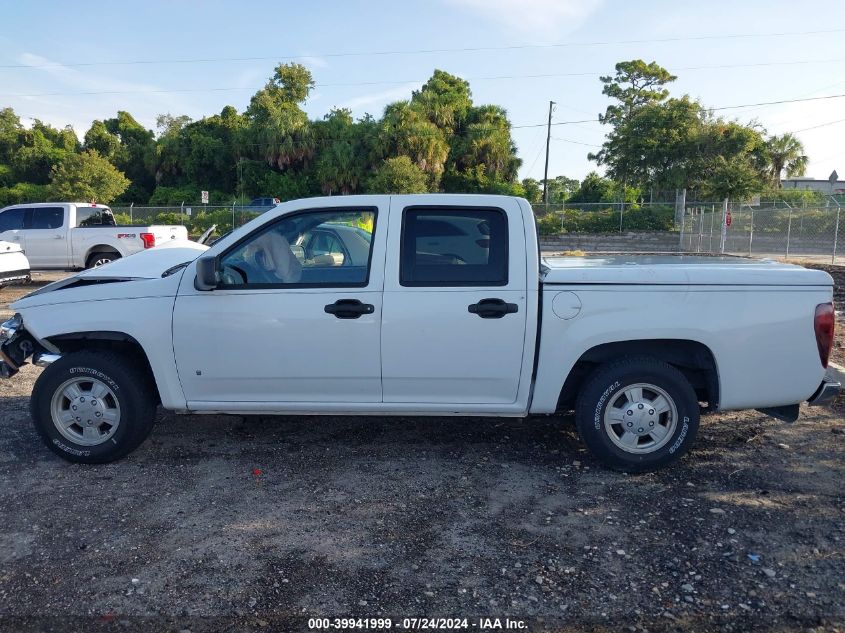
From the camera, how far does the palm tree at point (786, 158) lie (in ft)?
157

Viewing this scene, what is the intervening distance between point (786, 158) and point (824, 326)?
5213cm

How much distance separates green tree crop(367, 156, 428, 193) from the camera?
43.2m

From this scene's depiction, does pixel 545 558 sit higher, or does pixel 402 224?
pixel 402 224

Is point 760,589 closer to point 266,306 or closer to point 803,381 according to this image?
point 803,381

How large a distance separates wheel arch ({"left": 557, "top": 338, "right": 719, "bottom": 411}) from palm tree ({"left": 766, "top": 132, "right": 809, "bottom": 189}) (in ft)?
159

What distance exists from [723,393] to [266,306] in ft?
9.92

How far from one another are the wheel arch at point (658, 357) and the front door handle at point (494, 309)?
→ 59cm

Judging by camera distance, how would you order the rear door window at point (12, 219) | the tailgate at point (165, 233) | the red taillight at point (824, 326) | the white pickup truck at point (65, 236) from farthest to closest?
the rear door window at point (12, 219)
the white pickup truck at point (65, 236)
the tailgate at point (165, 233)
the red taillight at point (824, 326)

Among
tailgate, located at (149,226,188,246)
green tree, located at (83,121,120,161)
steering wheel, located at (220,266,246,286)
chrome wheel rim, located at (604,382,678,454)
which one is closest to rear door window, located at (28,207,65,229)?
tailgate, located at (149,226,188,246)

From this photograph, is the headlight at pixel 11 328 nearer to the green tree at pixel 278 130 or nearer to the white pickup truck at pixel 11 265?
the white pickup truck at pixel 11 265

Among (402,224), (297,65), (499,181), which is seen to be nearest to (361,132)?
(499,181)

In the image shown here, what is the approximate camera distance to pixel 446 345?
4.36 meters

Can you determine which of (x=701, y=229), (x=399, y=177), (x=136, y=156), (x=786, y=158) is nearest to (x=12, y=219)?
(x=701, y=229)

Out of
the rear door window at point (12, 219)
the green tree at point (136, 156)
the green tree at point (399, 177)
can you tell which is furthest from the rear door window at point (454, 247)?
the green tree at point (136, 156)
